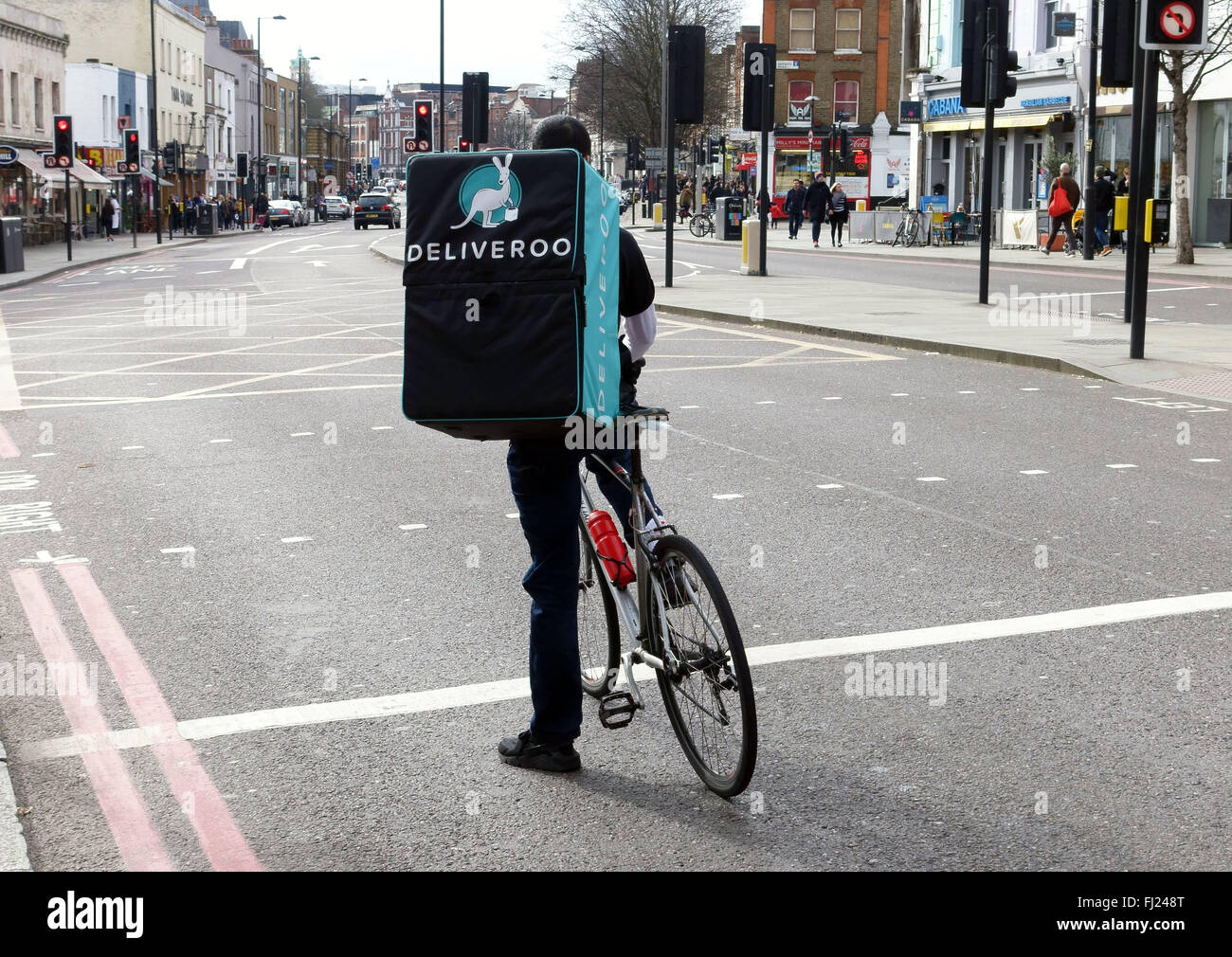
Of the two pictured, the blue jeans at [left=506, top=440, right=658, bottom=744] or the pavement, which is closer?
the blue jeans at [left=506, top=440, right=658, bottom=744]

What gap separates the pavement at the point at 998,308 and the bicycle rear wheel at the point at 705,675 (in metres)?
8.89

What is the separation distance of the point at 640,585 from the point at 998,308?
54.2 ft

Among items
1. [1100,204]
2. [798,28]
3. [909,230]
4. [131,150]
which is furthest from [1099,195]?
[798,28]

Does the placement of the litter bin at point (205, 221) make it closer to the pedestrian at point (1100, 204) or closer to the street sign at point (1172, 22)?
the pedestrian at point (1100, 204)

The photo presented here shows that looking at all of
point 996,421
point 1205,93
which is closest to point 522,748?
point 996,421

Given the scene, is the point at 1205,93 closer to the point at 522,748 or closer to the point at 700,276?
the point at 700,276

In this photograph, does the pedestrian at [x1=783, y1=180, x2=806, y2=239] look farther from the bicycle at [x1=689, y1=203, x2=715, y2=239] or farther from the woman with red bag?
the woman with red bag

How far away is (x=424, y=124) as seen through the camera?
39250mm

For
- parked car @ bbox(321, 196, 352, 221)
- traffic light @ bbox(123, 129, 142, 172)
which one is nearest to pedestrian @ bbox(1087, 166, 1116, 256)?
traffic light @ bbox(123, 129, 142, 172)

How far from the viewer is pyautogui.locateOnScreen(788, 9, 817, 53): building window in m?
74.0

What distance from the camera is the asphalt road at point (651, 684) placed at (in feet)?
13.0

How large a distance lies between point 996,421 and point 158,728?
7.39 m

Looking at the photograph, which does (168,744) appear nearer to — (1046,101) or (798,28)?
(1046,101)

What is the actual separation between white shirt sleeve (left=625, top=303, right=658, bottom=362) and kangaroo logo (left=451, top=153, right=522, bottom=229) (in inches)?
24.6
